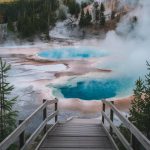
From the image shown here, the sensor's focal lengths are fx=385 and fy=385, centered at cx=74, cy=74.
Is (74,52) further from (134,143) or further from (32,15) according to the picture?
(134,143)

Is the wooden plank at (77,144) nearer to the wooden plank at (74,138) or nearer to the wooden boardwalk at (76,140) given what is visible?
the wooden boardwalk at (76,140)

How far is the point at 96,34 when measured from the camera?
172ft

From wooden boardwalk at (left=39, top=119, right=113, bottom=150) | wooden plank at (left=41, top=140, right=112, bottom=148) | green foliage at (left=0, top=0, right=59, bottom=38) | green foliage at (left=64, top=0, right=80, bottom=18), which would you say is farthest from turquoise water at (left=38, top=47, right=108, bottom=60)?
wooden plank at (left=41, top=140, right=112, bottom=148)

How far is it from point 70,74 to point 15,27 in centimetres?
3415

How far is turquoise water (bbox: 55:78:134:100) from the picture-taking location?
1846 centimetres

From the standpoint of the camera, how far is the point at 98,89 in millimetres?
19828

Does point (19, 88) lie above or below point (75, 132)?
below

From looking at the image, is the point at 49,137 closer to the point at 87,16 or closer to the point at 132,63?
the point at 132,63

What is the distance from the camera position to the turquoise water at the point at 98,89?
1846 centimetres

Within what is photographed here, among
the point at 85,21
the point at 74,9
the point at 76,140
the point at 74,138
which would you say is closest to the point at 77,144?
the point at 76,140

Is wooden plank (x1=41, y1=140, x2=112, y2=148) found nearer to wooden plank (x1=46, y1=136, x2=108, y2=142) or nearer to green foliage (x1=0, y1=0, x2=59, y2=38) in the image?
wooden plank (x1=46, y1=136, x2=108, y2=142)

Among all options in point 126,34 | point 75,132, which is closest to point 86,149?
point 75,132

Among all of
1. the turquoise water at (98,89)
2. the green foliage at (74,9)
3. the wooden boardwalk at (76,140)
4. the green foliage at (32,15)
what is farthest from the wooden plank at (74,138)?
the green foliage at (74,9)

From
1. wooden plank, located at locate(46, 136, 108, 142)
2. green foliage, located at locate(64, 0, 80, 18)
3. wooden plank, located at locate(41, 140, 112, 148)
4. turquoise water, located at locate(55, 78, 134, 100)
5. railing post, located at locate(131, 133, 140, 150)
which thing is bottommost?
turquoise water, located at locate(55, 78, 134, 100)
